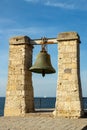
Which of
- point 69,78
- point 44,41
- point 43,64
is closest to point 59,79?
point 69,78

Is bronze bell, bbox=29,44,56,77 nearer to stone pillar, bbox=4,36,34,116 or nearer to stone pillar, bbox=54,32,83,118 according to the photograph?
stone pillar, bbox=54,32,83,118

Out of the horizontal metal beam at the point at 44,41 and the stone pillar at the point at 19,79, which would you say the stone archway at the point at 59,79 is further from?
the horizontal metal beam at the point at 44,41

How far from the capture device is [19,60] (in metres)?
13.6

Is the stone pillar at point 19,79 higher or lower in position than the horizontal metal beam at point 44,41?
lower

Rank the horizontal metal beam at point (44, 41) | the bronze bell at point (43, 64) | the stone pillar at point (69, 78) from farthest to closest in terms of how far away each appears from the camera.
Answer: the horizontal metal beam at point (44, 41), the stone pillar at point (69, 78), the bronze bell at point (43, 64)

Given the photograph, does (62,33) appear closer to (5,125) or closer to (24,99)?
(24,99)

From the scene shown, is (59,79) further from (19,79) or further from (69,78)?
(19,79)

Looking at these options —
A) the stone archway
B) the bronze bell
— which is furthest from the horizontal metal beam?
the bronze bell

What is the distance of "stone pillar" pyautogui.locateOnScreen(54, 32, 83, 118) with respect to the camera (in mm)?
12734

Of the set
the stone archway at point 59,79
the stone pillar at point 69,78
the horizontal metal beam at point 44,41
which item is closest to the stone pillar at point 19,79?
the stone archway at point 59,79

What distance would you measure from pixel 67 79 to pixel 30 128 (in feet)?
10.7

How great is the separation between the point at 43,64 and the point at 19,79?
1.61 meters

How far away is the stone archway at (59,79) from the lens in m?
12.8

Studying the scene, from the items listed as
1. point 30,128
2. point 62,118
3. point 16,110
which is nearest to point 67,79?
point 62,118
